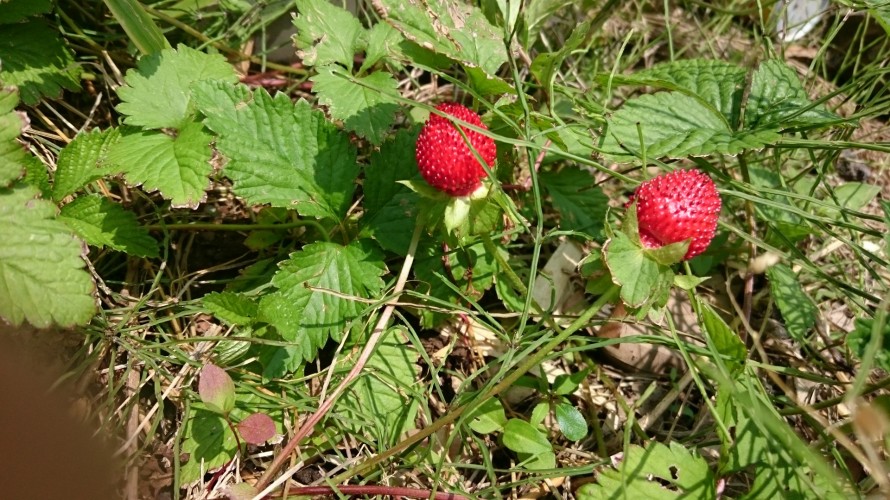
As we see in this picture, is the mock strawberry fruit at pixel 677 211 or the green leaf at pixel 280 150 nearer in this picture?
the mock strawberry fruit at pixel 677 211

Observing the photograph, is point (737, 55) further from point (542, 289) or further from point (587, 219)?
point (542, 289)

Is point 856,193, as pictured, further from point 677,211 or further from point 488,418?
point 488,418

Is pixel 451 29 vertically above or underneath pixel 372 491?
above

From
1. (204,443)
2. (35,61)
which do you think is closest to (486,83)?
(204,443)

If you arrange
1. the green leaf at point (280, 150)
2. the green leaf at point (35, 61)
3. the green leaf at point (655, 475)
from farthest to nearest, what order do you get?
the green leaf at point (35, 61), the green leaf at point (280, 150), the green leaf at point (655, 475)

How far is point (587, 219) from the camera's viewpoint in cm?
186

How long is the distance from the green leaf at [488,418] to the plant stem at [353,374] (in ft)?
0.92

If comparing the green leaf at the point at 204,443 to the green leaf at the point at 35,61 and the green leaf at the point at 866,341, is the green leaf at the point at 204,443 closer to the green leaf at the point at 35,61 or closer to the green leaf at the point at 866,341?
the green leaf at the point at 35,61

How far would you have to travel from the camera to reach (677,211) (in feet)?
4.26

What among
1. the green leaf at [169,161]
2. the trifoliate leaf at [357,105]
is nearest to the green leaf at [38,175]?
the green leaf at [169,161]

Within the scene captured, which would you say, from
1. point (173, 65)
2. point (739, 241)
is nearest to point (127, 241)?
point (173, 65)

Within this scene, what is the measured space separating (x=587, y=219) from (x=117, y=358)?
4.08 feet

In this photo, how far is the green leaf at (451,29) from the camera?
59.2 inches

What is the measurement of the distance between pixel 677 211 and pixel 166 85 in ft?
4.10
